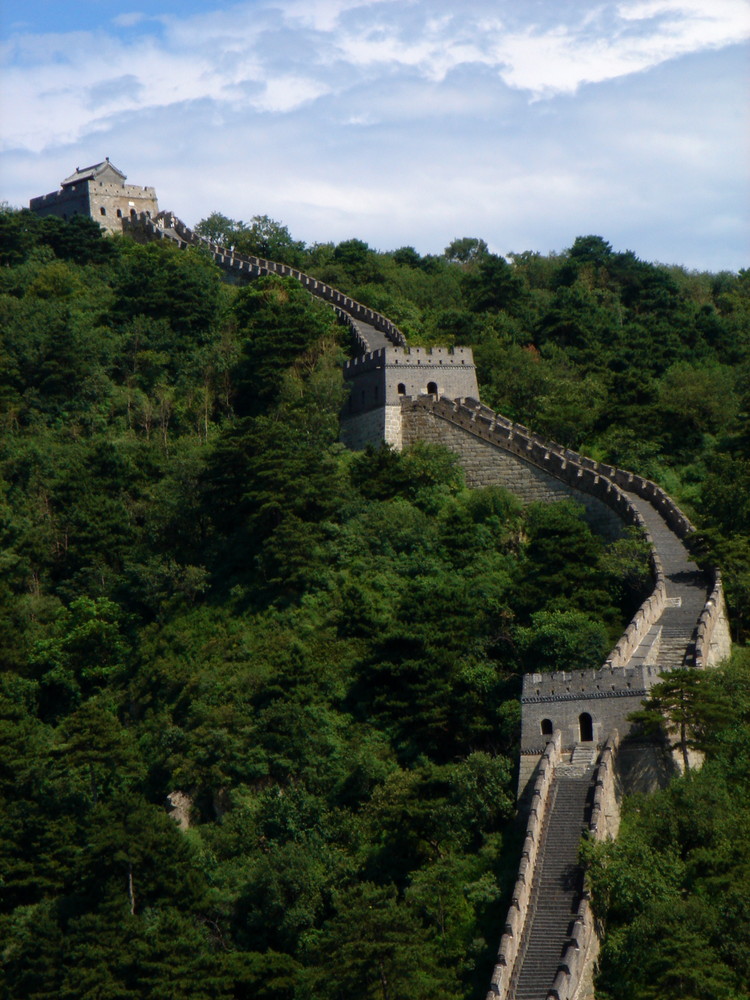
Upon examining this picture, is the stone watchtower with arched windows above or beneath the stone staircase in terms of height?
above

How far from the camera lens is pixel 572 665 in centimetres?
4416

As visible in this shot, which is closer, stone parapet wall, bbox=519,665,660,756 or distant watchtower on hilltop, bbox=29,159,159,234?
stone parapet wall, bbox=519,665,660,756

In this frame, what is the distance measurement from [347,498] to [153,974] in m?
19.8

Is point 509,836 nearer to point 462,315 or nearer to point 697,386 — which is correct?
point 697,386

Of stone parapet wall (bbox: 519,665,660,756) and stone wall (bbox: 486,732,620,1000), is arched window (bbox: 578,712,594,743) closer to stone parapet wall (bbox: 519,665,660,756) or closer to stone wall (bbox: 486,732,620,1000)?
stone parapet wall (bbox: 519,665,660,756)

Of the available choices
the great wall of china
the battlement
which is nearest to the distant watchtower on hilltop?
the great wall of china

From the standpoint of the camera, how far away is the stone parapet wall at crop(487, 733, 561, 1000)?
33.1m

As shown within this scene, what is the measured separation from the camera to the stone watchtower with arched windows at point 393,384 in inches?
2354

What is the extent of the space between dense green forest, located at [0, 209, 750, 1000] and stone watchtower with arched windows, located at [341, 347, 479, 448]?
114cm

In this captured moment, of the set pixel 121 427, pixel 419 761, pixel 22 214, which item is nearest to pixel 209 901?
pixel 419 761

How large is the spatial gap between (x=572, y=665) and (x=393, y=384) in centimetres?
1866

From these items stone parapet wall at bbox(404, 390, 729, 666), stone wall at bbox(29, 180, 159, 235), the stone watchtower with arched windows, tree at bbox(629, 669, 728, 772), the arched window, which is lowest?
the arched window

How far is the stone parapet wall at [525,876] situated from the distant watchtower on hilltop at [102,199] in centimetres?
5815

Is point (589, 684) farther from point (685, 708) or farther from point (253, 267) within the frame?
point (253, 267)
